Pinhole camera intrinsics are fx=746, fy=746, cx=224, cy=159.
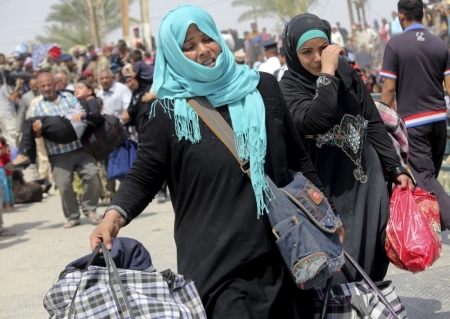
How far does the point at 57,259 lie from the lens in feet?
24.8

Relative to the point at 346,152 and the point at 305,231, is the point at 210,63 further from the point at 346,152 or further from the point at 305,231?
the point at 346,152

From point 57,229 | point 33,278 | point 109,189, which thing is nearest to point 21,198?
point 109,189

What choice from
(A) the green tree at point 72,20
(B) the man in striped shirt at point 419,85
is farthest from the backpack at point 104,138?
(A) the green tree at point 72,20

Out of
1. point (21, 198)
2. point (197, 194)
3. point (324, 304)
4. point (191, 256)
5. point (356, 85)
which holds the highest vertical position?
point (356, 85)

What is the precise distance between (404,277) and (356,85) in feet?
8.21

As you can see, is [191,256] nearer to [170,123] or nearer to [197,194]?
[197,194]

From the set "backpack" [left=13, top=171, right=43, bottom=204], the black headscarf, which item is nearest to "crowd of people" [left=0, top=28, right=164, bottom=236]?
"backpack" [left=13, top=171, right=43, bottom=204]

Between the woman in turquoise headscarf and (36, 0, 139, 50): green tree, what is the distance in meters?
45.2

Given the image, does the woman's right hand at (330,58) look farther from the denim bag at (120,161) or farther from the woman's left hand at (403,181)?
the denim bag at (120,161)

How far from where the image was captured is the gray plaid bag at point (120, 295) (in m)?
2.55

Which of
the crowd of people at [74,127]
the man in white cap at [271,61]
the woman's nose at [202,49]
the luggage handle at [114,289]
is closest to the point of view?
the luggage handle at [114,289]

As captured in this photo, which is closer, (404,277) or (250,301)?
(250,301)

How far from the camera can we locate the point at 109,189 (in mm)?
11414

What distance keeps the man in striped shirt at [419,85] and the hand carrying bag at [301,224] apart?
3.13m
